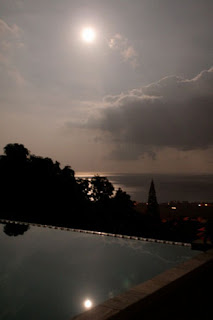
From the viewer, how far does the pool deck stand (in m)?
4.14

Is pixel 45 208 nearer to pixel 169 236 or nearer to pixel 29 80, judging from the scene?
pixel 29 80

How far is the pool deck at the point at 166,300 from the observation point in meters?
4.14

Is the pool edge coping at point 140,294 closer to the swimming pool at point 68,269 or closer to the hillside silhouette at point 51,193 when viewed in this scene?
the swimming pool at point 68,269

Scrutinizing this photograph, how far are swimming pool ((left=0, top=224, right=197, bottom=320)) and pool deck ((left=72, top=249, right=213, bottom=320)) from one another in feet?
3.04

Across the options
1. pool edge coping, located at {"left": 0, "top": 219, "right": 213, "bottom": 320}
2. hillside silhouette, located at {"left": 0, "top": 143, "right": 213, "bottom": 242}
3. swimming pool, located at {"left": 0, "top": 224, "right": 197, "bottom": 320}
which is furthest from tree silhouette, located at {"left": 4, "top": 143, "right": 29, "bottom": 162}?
pool edge coping, located at {"left": 0, "top": 219, "right": 213, "bottom": 320}

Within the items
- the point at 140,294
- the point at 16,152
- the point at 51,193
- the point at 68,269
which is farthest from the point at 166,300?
the point at 16,152

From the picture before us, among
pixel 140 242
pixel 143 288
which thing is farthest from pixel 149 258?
pixel 143 288

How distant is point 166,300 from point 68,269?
3523mm

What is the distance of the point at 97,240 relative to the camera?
10797mm

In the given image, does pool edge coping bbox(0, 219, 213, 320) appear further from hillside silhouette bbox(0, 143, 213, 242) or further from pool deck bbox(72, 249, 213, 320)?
hillside silhouette bbox(0, 143, 213, 242)

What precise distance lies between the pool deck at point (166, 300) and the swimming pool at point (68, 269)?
928 millimetres

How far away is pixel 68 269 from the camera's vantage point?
7.54 metres

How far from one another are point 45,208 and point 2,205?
3050mm

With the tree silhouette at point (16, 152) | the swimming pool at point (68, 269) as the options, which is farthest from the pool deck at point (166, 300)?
the tree silhouette at point (16, 152)
